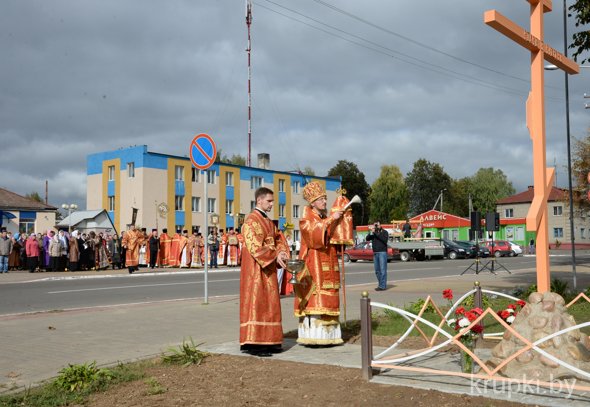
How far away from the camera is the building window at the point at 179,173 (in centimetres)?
5553

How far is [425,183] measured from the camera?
97438 millimetres

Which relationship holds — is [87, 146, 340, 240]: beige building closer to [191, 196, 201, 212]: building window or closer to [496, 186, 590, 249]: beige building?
[191, 196, 201, 212]: building window

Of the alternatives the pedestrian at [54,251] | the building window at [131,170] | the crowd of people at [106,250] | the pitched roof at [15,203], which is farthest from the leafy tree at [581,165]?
the pitched roof at [15,203]

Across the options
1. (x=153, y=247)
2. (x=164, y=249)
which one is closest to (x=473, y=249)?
(x=164, y=249)

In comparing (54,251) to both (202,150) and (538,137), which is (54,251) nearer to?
(202,150)

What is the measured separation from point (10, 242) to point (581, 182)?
30183 mm

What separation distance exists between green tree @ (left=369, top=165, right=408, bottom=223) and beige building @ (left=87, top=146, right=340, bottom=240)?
25.5 metres

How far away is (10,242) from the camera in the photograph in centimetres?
2655

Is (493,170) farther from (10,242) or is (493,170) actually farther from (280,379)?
(280,379)

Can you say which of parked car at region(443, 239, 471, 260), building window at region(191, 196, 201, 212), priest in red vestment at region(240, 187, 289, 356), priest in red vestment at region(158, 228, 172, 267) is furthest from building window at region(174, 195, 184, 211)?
priest in red vestment at region(240, 187, 289, 356)

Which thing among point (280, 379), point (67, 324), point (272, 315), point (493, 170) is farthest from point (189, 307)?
point (493, 170)

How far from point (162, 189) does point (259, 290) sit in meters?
48.2

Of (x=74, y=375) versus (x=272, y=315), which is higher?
(x=272, y=315)

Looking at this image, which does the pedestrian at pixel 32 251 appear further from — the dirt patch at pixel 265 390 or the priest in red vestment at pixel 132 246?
the dirt patch at pixel 265 390
